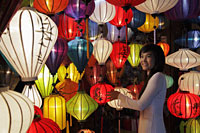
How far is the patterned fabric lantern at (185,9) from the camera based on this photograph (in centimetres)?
242

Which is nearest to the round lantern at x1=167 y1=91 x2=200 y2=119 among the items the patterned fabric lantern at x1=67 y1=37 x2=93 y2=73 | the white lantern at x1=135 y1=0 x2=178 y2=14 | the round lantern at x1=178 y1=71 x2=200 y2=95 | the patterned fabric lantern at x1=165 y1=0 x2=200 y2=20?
the round lantern at x1=178 y1=71 x2=200 y2=95

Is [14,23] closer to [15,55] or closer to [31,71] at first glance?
[15,55]

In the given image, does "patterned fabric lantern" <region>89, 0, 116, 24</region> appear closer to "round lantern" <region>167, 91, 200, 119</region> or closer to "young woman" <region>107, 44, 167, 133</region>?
"young woman" <region>107, 44, 167, 133</region>

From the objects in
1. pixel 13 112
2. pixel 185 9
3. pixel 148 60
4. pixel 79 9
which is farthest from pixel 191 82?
pixel 13 112

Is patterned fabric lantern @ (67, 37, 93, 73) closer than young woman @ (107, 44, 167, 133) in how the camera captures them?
No

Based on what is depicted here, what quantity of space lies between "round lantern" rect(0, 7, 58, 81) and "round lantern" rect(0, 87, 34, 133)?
0.31m

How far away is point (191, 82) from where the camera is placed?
270 cm

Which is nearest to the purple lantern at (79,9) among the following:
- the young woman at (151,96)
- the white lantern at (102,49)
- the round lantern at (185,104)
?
the white lantern at (102,49)

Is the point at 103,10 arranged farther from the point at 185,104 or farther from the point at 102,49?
the point at 185,104

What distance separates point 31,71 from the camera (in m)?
1.26

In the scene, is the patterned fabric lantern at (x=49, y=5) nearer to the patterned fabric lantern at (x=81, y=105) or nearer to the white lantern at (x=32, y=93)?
the white lantern at (x=32, y=93)

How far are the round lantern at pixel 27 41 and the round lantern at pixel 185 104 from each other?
1818 millimetres

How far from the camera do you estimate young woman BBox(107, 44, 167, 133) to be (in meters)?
1.88

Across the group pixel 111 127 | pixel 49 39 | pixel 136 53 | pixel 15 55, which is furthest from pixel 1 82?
pixel 111 127
